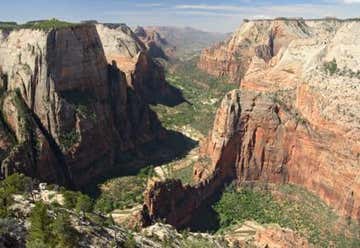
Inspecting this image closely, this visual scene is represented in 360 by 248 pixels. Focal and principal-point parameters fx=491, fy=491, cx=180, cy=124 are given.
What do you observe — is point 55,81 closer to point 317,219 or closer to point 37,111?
point 37,111

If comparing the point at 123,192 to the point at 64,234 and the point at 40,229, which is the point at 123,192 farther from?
the point at 40,229

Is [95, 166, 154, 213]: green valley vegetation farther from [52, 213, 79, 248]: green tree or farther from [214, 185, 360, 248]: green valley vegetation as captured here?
[52, 213, 79, 248]: green tree

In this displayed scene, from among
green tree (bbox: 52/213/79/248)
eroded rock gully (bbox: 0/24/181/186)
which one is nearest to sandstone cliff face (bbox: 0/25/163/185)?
eroded rock gully (bbox: 0/24/181/186)

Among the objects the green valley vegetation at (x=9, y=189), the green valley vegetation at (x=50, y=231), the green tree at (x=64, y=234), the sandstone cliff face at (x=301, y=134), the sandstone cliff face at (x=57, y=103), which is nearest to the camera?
the green valley vegetation at (x=50, y=231)

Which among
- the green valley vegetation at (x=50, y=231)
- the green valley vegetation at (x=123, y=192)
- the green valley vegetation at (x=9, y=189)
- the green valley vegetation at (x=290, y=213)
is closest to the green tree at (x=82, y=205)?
the green valley vegetation at (x=9, y=189)

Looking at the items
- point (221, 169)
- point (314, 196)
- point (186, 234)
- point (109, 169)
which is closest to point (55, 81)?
point (109, 169)

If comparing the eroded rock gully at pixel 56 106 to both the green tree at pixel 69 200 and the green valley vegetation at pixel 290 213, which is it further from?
the green valley vegetation at pixel 290 213
